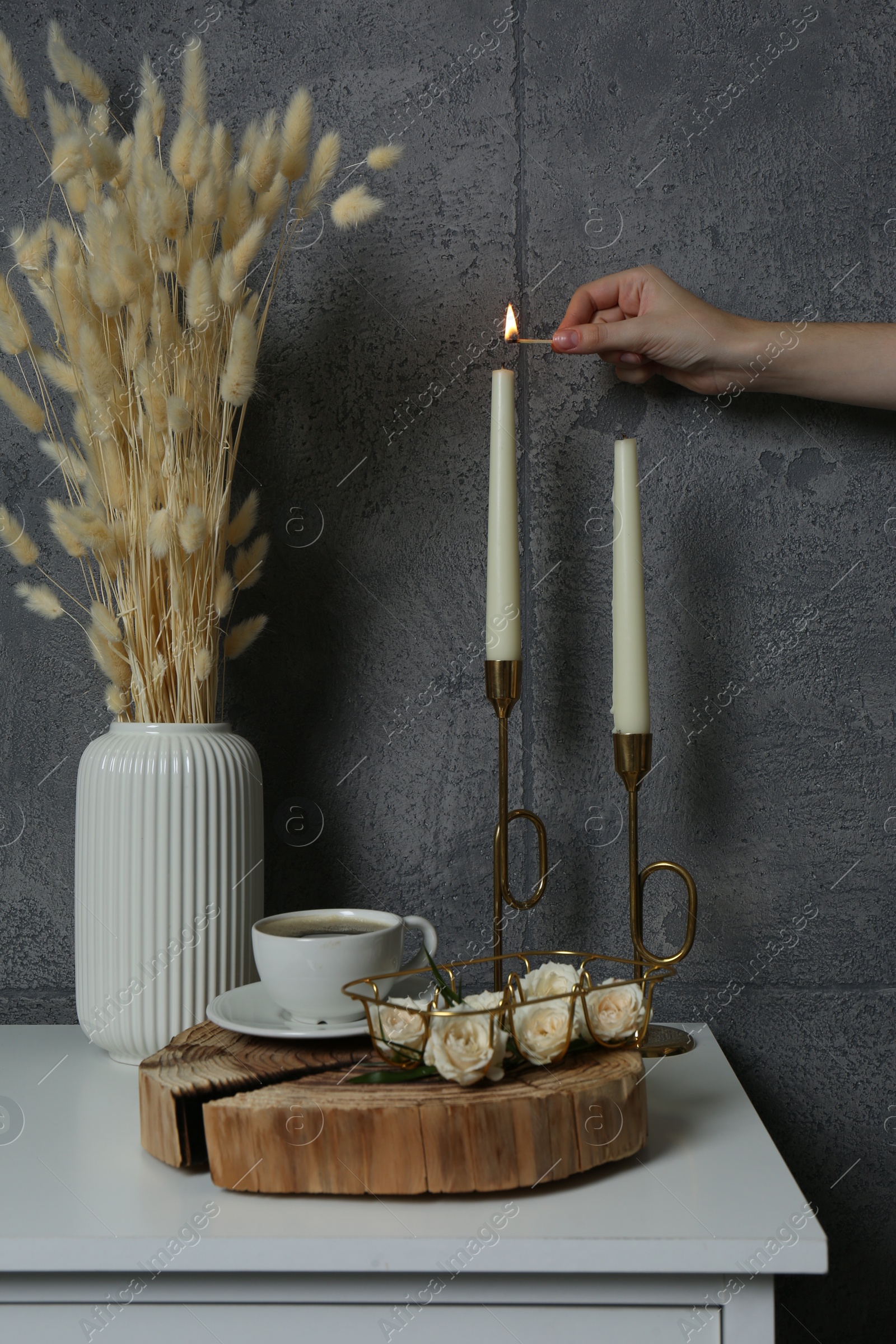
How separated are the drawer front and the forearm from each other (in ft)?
2.52

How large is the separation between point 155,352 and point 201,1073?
553 mm

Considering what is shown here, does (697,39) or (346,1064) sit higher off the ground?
(697,39)

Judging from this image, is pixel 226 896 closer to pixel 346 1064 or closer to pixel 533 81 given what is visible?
pixel 346 1064

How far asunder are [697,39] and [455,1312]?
1132 millimetres

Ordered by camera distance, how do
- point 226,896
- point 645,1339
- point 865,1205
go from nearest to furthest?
point 645,1339 → point 226,896 → point 865,1205

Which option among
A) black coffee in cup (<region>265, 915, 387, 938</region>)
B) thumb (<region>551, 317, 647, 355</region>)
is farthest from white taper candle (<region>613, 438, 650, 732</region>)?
black coffee in cup (<region>265, 915, 387, 938</region>)

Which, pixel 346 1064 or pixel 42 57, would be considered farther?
pixel 42 57

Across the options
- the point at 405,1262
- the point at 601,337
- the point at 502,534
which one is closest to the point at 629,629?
the point at 502,534

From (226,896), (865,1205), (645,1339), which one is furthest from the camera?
(865,1205)

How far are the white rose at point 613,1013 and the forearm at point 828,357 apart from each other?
0.59 meters

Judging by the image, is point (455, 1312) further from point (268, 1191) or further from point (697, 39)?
point (697, 39)

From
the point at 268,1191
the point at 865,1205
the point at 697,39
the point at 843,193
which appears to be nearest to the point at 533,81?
the point at 697,39

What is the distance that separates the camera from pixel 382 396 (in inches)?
40.9

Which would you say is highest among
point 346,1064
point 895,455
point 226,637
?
point 895,455
